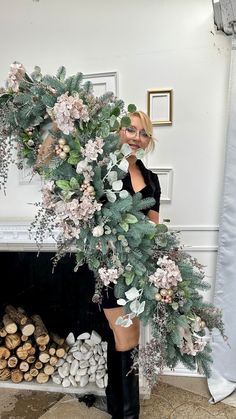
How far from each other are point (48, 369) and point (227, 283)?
111 cm

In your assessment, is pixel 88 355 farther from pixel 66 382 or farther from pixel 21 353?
pixel 21 353

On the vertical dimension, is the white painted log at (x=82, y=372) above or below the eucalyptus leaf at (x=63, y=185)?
below

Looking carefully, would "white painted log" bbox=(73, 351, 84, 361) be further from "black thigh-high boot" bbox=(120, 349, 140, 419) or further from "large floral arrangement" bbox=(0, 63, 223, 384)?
"large floral arrangement" bbox=(0, 63, 223, 384)

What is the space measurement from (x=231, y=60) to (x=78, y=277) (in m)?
1.43

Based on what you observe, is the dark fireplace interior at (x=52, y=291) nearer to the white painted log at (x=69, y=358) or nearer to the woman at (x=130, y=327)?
the white painted log at (x=69, y=358)

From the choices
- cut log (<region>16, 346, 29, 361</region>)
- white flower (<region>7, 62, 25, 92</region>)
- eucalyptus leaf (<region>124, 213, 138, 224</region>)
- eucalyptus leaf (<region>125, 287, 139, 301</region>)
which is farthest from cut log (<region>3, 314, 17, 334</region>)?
white flower (<region>7, 62, 25, 92</region>)

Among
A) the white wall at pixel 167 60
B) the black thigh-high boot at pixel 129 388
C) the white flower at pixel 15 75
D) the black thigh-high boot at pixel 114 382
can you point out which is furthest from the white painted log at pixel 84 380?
the white flower at pixel 15 75

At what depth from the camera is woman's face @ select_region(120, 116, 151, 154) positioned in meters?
1.41

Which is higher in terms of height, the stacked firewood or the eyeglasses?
the eyeglasses

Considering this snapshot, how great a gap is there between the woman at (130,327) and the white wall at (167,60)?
0.48 m

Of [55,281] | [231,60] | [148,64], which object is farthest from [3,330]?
[231,60]

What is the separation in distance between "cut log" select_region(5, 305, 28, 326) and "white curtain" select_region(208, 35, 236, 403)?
107cm

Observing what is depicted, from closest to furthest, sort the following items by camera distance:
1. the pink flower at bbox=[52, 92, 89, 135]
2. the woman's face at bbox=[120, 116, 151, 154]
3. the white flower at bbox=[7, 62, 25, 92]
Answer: the pink flower at bbox=[52, 92, 89, 135], the white flower at bbox=[7, 62, 25, 92], the woman's face at bbox=[120, 116, 151, 154]

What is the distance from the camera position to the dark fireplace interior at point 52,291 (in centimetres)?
213
